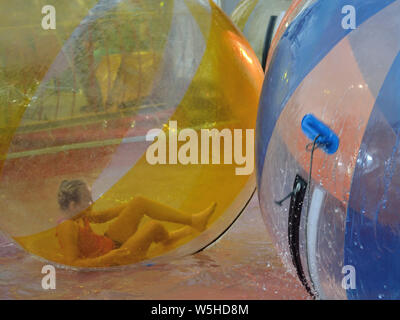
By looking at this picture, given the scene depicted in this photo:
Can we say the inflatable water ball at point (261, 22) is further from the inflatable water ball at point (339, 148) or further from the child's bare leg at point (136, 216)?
the inflatable water ball at point (339, 148)

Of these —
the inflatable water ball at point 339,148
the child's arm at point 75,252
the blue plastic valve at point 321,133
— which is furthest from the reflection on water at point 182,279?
the blue plastic valve at point 321,133

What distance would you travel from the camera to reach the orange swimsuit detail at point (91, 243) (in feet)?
7.36

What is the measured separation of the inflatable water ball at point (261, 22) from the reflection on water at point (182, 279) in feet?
5.48

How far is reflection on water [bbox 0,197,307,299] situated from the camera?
7.39 feet

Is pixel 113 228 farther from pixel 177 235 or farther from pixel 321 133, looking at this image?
pixel 321 133

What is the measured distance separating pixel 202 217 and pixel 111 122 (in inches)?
20.6

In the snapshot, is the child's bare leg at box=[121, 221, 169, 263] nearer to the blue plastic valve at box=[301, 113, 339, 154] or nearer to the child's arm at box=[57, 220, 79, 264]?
the child's arm at box=[57, 220, 79, 264]

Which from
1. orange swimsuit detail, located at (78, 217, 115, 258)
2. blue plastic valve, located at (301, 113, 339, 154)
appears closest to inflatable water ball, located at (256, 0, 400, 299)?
blue plastic valve, located at (301, 113, 339, 154)

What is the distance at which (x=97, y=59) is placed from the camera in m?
2.15

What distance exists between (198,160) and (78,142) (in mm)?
425
